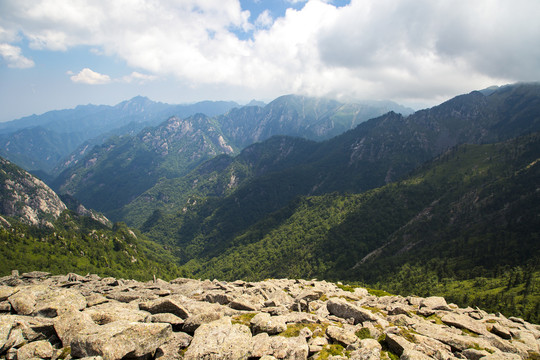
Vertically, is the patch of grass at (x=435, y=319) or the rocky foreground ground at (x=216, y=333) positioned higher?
the rocky foreground ground at (x=216, y=333)

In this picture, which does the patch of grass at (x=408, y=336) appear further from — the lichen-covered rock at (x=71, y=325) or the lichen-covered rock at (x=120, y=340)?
the lichen-covered rock at (x=71, y=325)

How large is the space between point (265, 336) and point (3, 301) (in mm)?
38150

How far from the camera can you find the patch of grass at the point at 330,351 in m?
27.6

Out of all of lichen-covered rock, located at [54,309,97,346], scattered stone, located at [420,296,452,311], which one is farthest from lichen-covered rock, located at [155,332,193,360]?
scattered stone, located at [420,296,452,311]

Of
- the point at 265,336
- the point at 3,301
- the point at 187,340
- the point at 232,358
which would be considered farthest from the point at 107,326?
the point at 3,301

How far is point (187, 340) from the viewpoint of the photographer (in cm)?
2806

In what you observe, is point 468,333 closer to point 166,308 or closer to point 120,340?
point 166,308

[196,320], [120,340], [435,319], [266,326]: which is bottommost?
[435,319]

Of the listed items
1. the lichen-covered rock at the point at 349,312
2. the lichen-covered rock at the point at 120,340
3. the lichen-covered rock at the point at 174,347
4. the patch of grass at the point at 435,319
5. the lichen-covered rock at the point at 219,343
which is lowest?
the patch of grass at the point at 435,319

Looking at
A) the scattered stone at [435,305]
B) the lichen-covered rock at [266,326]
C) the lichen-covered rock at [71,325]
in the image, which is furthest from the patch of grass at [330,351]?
the scattered stone at [435,305]

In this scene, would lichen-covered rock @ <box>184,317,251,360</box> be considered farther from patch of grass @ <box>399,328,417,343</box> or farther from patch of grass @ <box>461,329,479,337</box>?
patch of grass @ <box>461,329,479,337</box>

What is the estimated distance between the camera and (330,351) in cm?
2889

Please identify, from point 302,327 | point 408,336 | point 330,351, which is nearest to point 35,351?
point 302,327

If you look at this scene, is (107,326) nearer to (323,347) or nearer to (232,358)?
(232,358)
